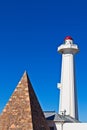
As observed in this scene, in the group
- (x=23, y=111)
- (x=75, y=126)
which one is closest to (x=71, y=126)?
(x=75, y=126)

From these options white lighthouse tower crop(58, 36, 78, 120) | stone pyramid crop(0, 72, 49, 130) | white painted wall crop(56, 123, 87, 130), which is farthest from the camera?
white lighthouse tower crop(58, 36, 78, 120)

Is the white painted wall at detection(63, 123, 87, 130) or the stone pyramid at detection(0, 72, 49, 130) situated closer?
the stone pyramid at detection(0, 72, 49, 130)

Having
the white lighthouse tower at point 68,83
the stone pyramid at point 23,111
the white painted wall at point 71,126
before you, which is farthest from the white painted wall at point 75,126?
the white lighthouse tower at point 68,83

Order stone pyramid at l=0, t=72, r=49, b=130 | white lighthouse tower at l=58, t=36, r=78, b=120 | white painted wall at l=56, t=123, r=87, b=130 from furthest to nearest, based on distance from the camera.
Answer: white lighthouse tower at l=58, t=36, r=78, b=120 → white painted wall at l=56, t=123, r=87, b=130 → stone pyramid at l=0, t=72, r=49, b=130

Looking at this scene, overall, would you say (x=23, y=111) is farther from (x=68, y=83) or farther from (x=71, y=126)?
(x=68, y=83)

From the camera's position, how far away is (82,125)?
33656 mm

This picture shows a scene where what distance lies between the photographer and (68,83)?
4622cm

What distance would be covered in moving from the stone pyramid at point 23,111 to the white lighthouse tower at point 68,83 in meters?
17.7

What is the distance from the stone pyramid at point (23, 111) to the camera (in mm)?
A: 25453

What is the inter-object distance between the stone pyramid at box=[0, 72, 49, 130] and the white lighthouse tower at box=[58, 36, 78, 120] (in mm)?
17720

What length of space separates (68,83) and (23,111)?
68.4ft

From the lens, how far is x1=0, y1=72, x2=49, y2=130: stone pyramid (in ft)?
83.5

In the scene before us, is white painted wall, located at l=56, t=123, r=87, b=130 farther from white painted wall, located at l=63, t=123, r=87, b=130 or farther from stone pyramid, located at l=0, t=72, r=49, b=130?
stone pyramid, located at l=0, t=72, r=49, b=130

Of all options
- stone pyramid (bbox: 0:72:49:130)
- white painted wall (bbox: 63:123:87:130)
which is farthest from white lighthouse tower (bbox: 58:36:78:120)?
stone pyramid (bbox: 0:72:49:130)
